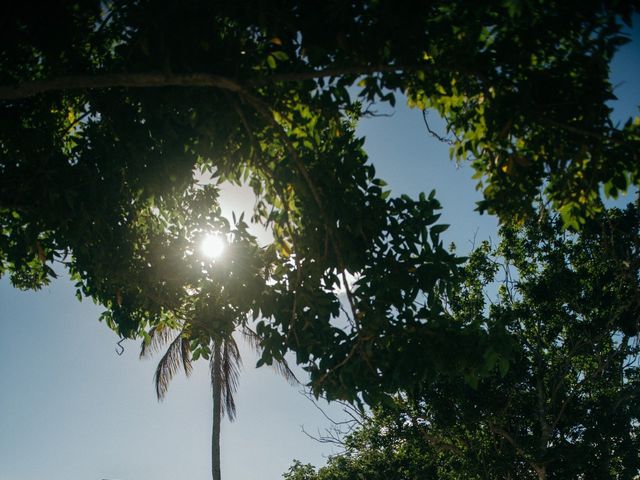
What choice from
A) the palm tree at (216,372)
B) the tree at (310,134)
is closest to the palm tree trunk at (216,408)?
the palm tree at (216,372)

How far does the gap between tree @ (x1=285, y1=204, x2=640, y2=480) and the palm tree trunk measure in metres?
6.64

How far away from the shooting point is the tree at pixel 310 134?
412cm

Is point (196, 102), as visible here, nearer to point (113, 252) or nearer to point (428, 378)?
point (113, 252)

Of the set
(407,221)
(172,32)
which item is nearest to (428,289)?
(407,221)

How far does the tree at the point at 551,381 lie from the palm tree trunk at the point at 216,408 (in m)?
6.64

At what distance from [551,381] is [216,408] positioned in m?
11.6

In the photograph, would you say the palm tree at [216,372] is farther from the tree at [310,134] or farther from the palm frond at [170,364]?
the tree at [310,134]

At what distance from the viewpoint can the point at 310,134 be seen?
5332 mm

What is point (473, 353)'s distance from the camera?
4.68 metres

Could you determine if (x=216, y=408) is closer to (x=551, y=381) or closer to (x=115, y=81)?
(x=551, y=381)

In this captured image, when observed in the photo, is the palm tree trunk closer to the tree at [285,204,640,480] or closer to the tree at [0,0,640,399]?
the tree at [285,204,640,480]

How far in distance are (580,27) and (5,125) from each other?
5.56 meters

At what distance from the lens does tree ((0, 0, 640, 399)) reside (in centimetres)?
412

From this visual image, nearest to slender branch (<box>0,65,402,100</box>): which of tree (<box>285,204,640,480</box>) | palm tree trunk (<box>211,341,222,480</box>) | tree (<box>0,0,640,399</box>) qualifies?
tree (<box>0,0,640,399</box>)
